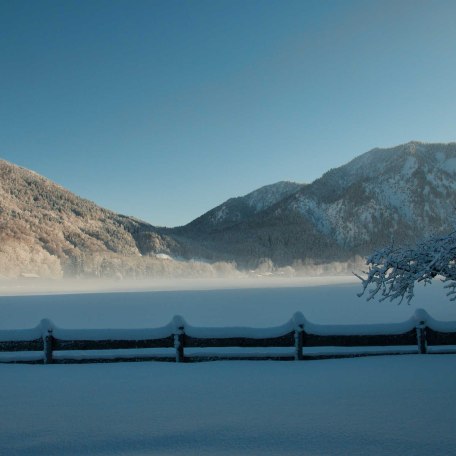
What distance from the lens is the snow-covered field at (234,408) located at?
4.97 meters

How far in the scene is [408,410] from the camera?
586 cm

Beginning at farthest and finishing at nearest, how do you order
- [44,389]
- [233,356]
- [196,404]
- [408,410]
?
[233,356], [44,389], [196,404], [408,410]

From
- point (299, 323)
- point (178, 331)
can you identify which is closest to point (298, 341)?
point (299, 323)

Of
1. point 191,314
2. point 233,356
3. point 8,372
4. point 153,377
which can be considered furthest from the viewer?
point 191,314

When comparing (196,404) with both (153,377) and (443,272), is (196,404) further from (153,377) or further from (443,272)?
(443,272)

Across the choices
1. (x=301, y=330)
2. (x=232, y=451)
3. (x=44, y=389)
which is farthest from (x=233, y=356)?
(x=232, y=451)

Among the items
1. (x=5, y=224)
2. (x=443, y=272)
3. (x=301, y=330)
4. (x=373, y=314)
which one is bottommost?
(x=373, y=314)

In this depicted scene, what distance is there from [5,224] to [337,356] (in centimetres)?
15499

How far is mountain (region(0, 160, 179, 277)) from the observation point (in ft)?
430

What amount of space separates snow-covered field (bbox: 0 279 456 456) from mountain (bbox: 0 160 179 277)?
123041 millimetres

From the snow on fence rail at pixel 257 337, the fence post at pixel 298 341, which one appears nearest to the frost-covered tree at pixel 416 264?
the snow on fence rail at pixel 257 337

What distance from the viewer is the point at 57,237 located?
518 feet

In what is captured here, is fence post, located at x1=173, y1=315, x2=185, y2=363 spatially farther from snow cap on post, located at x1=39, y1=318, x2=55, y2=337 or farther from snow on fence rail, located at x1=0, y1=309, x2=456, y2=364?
snow cap on post, located at x1=39, y1=318, x2=55, y2=337

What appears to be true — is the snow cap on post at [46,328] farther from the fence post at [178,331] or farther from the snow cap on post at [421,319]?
the snow cap on post at [421,319]
